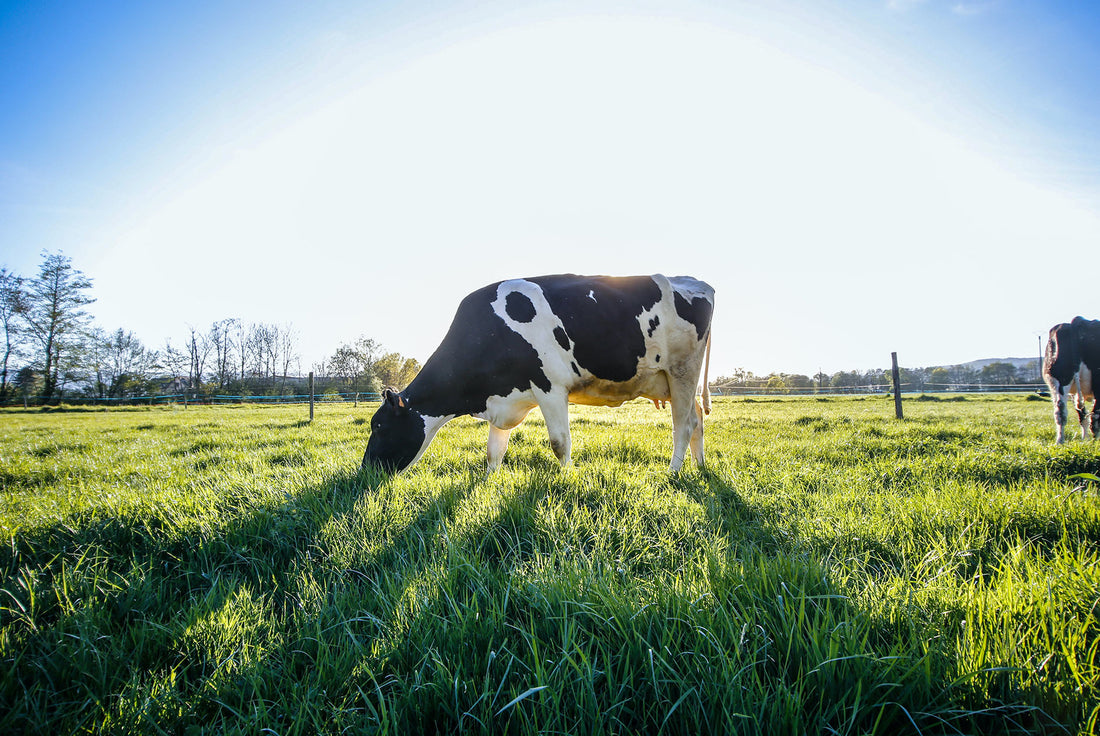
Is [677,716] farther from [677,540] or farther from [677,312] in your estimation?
[677,312]

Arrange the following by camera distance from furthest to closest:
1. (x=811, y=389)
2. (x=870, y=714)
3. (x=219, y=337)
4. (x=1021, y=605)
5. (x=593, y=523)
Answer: (x=219, y=337)
(x=811, y=389)
(x=593, y=523)
(x=1021, y=605)
(x=870, y=714)

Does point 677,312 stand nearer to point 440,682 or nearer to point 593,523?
point 593,523

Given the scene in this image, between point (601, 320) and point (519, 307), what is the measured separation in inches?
40.3

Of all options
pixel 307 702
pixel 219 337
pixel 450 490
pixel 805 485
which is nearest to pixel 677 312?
pixel 805 485

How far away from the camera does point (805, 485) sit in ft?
13.6

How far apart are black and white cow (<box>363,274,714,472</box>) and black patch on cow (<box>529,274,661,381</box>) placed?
1cm

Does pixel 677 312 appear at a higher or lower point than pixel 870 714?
higher

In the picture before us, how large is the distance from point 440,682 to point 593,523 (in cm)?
165

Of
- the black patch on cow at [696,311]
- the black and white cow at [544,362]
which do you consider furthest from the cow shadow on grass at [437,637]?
the black patch on cow at [696,311]

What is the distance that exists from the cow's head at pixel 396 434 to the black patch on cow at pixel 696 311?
364cm

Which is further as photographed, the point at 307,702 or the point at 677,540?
the point at 677,540

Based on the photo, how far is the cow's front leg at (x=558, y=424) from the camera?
16.1ft

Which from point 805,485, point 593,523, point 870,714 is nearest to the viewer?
point 870,714

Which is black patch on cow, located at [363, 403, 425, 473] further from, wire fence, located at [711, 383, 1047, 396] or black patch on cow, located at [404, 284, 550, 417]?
wire fence, located at [711, 383, 1047, 396]
